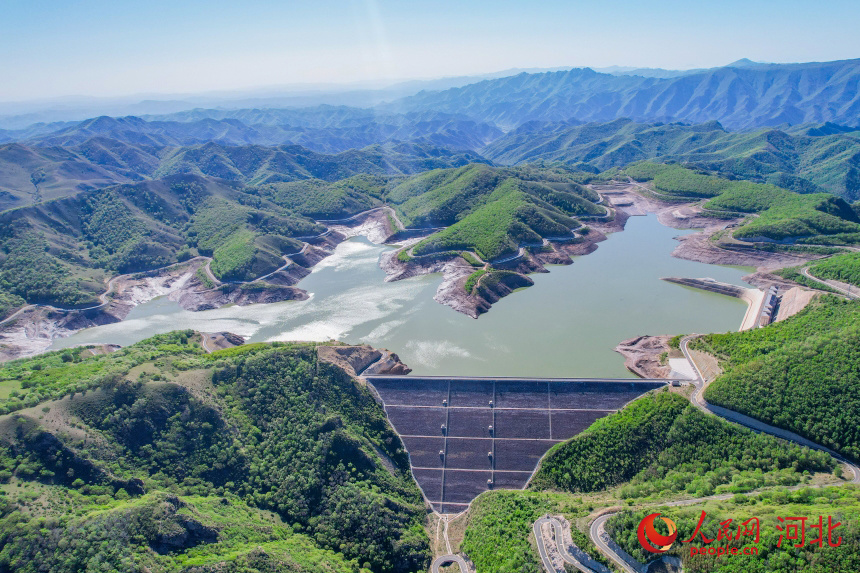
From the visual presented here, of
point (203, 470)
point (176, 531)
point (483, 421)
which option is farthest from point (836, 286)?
point (176, 531)

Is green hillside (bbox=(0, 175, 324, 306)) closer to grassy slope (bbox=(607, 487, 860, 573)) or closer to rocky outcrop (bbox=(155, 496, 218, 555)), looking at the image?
rocky outcrop (bbox=(155, 496, 218, 555))

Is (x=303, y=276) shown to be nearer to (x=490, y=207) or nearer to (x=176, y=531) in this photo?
(x=490, y=207)

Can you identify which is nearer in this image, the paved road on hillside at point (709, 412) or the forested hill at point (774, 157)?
the paved road on hillside at point (709, 412)

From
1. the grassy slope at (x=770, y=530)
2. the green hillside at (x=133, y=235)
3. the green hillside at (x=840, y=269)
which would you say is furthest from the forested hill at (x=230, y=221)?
the grassy slope at (x=770, y=530)

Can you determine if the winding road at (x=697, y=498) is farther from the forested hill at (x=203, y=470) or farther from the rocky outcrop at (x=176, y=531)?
the rocky outcrop at (x=176, y=531)

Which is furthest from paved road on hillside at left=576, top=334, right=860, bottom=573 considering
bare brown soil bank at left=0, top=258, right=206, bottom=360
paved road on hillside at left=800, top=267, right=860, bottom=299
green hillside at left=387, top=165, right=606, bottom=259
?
bare brown soil bank at left=0, top=258, right=206, bottom=360

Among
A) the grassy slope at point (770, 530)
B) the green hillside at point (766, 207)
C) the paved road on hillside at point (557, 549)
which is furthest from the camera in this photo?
the green hillside at point (766, 207)
